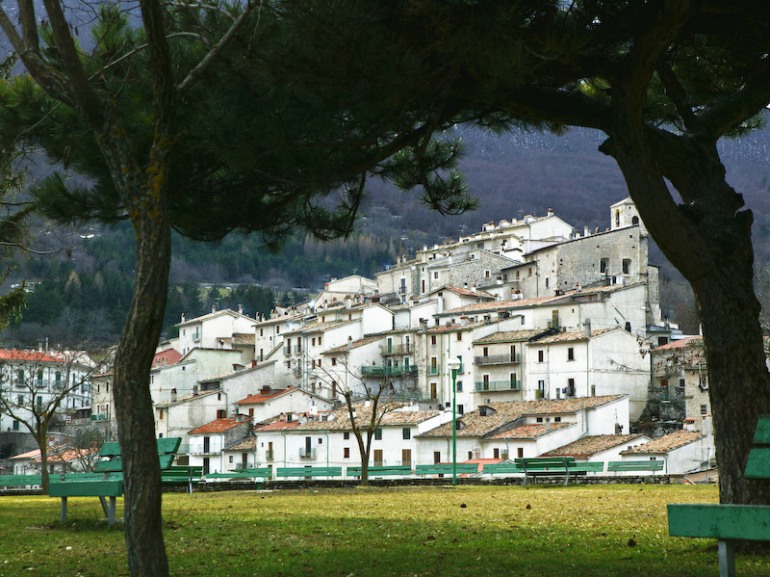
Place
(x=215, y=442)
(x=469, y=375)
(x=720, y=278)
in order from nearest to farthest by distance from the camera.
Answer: (x=720, y=278), (x=215, y=442), (x=469, y=375)

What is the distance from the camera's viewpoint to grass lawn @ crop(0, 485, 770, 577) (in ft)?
32.5

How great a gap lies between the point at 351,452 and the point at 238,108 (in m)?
69.0

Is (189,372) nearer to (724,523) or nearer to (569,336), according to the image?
(569,336)

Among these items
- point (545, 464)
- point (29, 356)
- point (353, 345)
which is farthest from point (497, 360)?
point (545, 464)

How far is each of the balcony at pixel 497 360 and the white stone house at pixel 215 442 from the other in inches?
757

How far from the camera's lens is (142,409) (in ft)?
26.4

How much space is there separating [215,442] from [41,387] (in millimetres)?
24651

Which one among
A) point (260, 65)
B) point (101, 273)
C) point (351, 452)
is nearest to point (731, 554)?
point (260, 65)

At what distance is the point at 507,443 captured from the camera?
232 feet

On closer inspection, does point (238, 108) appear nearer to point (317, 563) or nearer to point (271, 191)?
point (271, 191)

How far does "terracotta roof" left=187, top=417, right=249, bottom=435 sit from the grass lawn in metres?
71.3

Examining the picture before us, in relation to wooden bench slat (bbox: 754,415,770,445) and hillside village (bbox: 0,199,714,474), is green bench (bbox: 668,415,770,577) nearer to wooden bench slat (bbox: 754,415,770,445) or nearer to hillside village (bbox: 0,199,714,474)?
wooden bench slat (bbox: 754,415,770,445)

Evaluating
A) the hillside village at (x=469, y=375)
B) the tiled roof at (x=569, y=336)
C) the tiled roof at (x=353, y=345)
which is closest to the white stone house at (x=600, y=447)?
the hillside village at (x=469, y=375)

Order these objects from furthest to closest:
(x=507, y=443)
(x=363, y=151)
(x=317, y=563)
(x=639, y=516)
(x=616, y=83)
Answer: (x=507, y=443)
(x=639, y=516)
(x=363, y=151)
(x=616, y=83)
(x=317, y=563)
